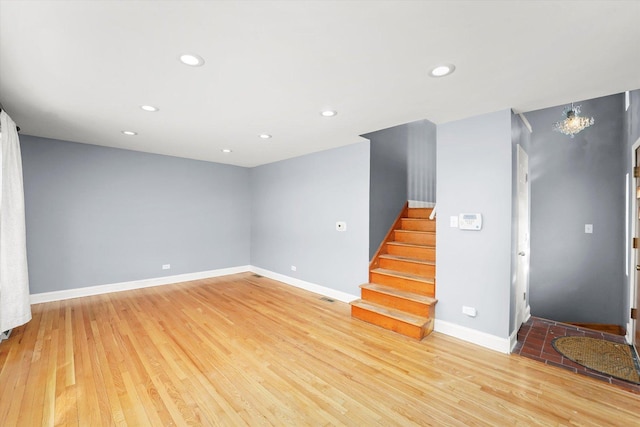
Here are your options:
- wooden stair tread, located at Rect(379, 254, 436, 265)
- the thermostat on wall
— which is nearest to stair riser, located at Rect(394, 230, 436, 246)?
wooden stair tread, located at Rect(379, 254, 436, 265)

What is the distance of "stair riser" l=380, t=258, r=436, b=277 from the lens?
11.8 ft

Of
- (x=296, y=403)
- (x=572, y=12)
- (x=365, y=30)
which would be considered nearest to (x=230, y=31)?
(x=365, y=30)

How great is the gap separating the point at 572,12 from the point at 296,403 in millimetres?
2892

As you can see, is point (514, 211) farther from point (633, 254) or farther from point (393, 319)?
point (393, 319)

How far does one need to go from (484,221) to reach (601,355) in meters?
1.68

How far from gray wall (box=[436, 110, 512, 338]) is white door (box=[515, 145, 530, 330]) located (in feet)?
1.27

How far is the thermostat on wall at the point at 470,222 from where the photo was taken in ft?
9.47

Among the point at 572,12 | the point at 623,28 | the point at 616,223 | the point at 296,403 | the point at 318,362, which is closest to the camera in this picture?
the point at 572,12

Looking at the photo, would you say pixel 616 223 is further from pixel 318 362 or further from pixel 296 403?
pixel 296 403

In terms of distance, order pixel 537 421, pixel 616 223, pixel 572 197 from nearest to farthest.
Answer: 1. pixel 537 421
2. pixel 616 223
3. pixel 572 197

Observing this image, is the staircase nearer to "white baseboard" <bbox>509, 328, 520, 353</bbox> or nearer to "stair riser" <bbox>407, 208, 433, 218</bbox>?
"stair riser" <bbox>407, 208, 433, 218</bbox>

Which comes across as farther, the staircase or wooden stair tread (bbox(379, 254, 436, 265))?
wooden stair tread (bbox(379, 254, 436, 265))

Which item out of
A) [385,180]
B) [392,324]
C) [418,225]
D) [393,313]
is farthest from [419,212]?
[392,324]

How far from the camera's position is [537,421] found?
180 centimetres
